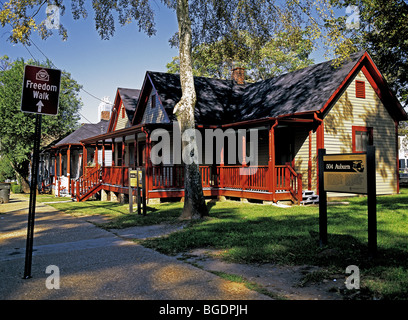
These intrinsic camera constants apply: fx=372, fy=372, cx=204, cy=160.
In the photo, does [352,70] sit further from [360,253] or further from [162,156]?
[360,253]

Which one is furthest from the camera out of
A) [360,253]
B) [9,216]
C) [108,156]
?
[108,156]

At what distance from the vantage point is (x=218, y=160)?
19.4m

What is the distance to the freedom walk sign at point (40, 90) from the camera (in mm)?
5590

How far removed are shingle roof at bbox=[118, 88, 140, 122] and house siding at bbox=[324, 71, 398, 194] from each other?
46.0ft

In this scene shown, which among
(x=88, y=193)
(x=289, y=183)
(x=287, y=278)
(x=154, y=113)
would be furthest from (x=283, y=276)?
(x=154, y=113)

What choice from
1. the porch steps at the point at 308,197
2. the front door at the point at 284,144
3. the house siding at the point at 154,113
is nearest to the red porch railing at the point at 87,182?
the house siding at the point at 154,113

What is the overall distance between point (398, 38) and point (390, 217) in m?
15.1

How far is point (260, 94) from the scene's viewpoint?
21.7m

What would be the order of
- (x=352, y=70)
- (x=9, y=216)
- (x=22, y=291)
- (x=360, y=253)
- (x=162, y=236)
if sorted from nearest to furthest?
1. (x=22, y=291)
2. (x=360, y=253)
3. (x=162, y=236)
4. (x=9, y=216)
5. (x=352, y=70)

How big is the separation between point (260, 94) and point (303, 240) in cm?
1503

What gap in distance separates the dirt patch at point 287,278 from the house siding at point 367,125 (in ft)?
37.6

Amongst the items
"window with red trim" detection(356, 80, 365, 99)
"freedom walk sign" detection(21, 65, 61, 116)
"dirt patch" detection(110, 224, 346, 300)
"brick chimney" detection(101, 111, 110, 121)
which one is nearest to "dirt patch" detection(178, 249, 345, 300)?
"dirt patch" detection(110, 224, 346, 300)

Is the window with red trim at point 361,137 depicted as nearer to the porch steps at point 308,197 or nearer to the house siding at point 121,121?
the porch steps at point 308,197
